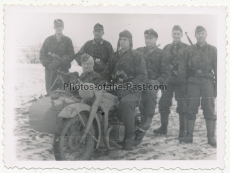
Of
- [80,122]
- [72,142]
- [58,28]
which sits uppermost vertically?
[58,28]

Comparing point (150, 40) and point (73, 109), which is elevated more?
point (150, 40)

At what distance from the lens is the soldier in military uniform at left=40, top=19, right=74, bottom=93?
365cm

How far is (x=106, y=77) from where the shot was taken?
3496mm

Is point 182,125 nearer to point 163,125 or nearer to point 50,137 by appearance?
point 163,125

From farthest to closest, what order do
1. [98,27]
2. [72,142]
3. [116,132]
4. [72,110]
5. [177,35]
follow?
[177,35]
[98,27]
[116,132]
[72,142]
[72,110]

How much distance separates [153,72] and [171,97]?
491 millimetres

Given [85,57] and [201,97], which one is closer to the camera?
[85,57]

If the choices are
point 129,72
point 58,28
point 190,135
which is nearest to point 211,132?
point 190,135

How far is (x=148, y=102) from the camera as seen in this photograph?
3.58m

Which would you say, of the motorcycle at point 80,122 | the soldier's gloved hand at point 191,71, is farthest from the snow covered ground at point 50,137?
the soldier's gloved hand at point 191,71

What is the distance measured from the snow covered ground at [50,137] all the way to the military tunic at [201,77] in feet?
0.48

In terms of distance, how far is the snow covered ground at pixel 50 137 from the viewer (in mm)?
3562
